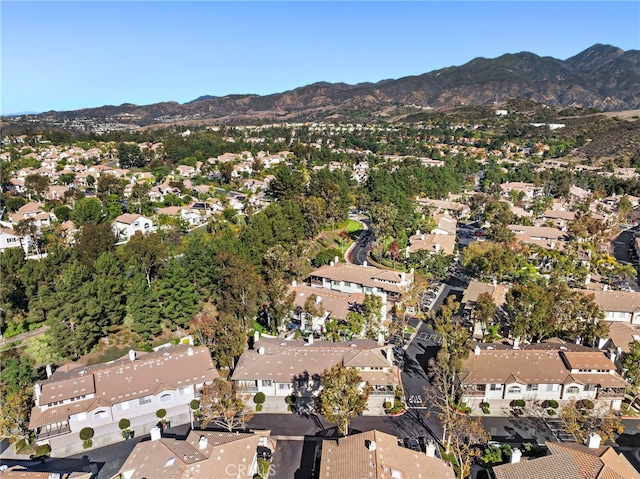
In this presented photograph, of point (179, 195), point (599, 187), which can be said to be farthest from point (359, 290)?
point (599, 187)

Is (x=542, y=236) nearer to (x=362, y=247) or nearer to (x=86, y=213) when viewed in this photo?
(x=362, y=247)

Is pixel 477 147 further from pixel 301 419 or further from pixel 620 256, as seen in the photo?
pixel 301 419

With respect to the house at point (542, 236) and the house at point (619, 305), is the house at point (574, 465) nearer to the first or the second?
the house at point (619, 305)

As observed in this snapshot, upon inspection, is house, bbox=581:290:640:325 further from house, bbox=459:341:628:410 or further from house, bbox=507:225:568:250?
house, bbox=507:225:568:250

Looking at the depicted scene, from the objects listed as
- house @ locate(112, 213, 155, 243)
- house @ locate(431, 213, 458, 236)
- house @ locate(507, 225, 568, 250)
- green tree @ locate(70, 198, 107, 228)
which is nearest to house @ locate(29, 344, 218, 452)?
house @ locate(112, 213, 155, 243)

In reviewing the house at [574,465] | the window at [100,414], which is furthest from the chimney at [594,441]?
the window at [100,414]

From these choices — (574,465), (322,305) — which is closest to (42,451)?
(322,305)
